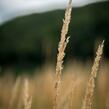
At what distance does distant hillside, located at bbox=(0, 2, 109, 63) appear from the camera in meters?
31.4

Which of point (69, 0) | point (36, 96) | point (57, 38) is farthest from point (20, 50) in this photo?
point (69, 0)

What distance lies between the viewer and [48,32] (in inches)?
1448

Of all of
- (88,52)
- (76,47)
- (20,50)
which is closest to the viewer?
(88,52)

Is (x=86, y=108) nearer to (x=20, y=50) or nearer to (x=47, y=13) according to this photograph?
(x=20, y=50)

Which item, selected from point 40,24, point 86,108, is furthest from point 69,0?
point 40,24

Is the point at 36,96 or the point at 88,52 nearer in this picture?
the point at 36,96

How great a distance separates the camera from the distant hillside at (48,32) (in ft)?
103

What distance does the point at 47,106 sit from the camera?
19.7 feet

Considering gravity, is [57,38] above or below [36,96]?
above

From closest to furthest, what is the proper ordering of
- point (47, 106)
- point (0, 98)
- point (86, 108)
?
point (86, 108) → point (47, 106) → point (0, 98)

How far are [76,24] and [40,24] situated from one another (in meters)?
6.45

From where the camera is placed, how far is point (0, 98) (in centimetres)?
665

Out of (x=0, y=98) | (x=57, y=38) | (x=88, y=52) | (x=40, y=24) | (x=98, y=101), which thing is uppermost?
(x=40, y=24)

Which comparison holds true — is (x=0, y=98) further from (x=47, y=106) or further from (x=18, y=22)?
(x=18, y=22)
